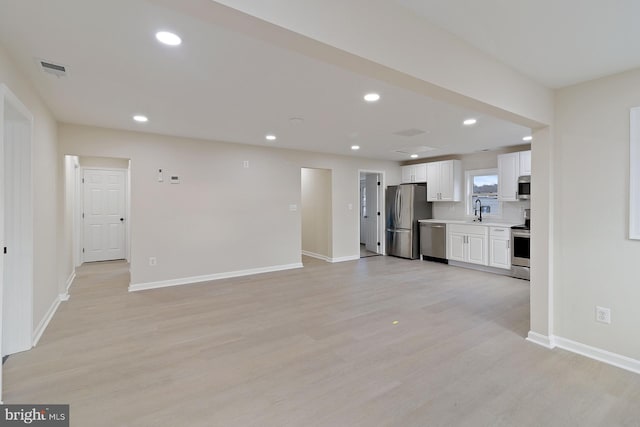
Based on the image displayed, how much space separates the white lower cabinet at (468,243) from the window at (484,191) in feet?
2.29

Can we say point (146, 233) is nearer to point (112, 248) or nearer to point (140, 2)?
point (112, 248)

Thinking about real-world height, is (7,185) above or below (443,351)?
above

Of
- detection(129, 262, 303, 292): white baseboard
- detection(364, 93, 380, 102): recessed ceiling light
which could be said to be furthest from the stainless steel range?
detection(129, 262, 303, 292): white baseboard

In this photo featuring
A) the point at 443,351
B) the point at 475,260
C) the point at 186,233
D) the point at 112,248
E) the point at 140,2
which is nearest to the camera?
the point at 140,2

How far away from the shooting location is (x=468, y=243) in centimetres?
595

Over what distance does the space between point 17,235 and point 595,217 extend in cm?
499

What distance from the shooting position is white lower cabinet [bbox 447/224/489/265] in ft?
18.7

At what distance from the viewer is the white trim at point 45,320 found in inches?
113

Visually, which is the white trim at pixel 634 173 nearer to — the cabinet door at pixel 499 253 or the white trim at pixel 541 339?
the white trim at pixel 541 339

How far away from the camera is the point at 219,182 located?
17.2 feet

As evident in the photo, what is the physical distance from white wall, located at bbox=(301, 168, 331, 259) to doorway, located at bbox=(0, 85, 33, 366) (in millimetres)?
4967

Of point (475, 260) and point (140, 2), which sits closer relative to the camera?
point (140, 2)

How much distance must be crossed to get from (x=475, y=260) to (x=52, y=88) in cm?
666

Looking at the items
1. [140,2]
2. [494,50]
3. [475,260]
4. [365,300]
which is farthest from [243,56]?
[475,260]
